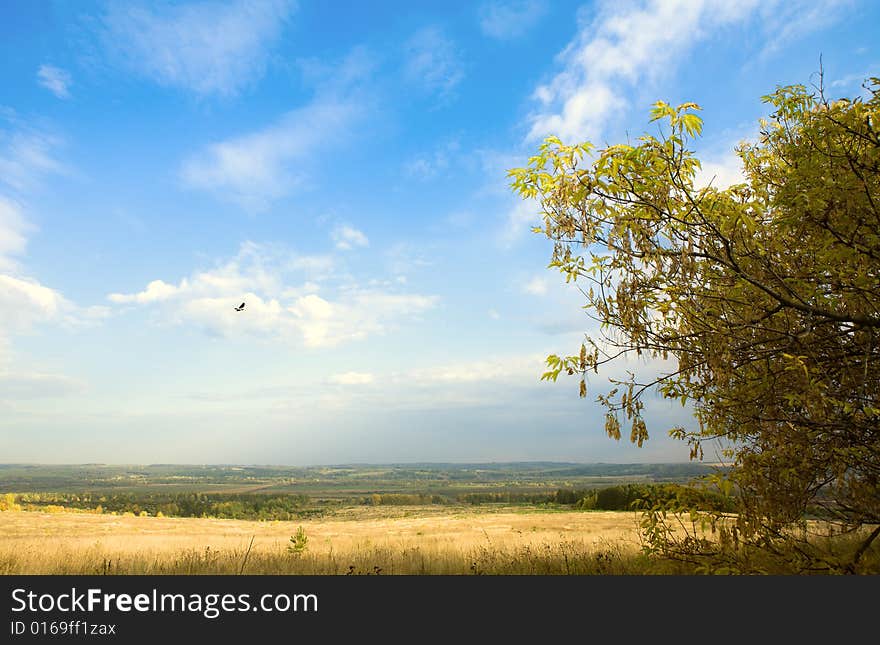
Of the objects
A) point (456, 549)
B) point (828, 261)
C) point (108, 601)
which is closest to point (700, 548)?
point (828, 261)

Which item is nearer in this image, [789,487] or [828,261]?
[828,261]

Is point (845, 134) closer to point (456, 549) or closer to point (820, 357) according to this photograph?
point (820, 357)

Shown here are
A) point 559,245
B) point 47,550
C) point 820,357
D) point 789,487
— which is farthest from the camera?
point 47,550

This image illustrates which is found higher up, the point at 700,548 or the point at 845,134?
the point at 845,134

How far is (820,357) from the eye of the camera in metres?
7.86

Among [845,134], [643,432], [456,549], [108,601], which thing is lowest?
[456,549]

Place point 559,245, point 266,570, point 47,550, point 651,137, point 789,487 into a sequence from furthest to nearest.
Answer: point 47,550 → point 266,570 → point 789,487 → point 559,245 → point 651,137

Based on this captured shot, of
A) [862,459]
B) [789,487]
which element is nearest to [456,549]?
[789,487]

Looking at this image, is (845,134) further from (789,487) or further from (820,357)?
(789,487)

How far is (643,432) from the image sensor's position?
7008 mm

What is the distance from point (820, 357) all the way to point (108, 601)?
1037 centimetres

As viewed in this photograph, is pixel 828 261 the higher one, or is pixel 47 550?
pixel 828 261

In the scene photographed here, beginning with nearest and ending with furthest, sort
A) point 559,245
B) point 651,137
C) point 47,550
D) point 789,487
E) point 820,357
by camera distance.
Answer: point 651,137 → point 559,245 → point 820,357 → point 789,487 → point 47,550

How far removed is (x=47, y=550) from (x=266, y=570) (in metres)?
7.86
